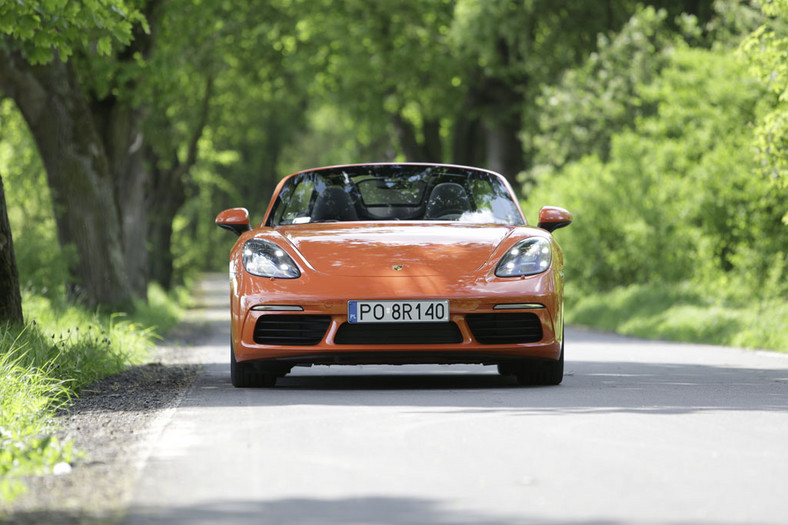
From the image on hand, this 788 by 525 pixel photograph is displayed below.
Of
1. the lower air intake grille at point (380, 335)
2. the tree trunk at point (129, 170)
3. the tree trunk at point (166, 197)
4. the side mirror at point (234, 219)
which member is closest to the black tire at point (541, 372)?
the lower air intake grille at point (380, 335)

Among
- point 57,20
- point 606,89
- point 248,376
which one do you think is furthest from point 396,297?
point 606,89

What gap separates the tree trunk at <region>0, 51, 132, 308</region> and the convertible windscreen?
848cm

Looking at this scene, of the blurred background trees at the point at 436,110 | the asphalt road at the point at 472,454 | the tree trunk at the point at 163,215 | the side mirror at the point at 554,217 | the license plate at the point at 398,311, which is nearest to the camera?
the asphalt road at the point at 472,454

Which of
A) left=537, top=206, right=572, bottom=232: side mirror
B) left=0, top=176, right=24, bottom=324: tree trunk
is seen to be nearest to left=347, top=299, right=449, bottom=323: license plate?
left=537, top=206, right=572, bottom=232: side mirror

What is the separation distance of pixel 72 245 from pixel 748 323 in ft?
28.4

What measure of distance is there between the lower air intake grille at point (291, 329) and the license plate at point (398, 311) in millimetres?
188

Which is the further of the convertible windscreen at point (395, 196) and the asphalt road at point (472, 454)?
the convertible windscreen at point (395, 196)

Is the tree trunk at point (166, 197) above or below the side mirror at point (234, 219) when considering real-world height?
below

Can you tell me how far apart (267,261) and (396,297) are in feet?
3.03

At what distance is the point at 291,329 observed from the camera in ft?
28.5

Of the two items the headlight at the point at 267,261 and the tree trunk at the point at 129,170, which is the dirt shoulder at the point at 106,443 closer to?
the headlight at the point at 267,261

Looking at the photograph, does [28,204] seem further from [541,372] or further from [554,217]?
[541,372]

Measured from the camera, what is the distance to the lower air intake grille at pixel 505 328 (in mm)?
8648

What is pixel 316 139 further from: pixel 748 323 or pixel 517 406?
pixel 517 406
